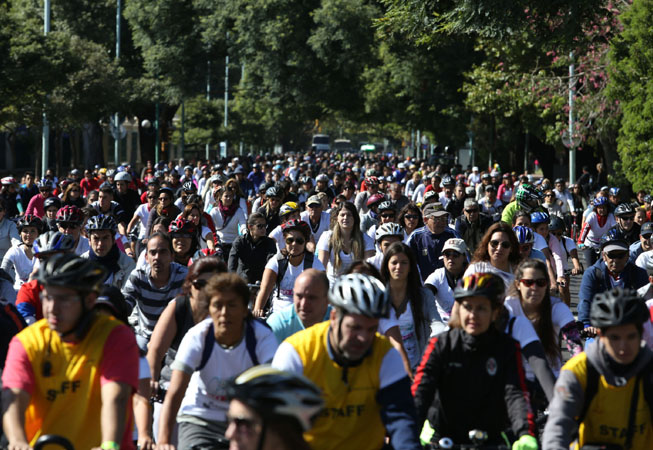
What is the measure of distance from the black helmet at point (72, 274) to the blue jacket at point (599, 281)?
4.49 metres

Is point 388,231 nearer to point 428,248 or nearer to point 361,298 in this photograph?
point 428,248

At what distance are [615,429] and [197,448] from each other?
6.36ft

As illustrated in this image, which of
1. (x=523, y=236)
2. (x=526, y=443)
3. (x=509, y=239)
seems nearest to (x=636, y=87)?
(x=523, y=236)

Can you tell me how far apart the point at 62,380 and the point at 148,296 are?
313 cm

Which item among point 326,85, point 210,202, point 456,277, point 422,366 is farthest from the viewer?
point 326,85

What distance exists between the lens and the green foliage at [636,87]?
67.4 feet

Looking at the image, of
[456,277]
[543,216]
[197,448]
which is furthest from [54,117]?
[197,448]

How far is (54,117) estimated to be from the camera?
1447 inches

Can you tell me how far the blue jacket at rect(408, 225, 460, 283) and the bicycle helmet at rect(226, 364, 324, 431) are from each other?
24.8 feet

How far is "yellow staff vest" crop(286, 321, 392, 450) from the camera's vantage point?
4508 millimetres

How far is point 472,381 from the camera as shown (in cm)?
498

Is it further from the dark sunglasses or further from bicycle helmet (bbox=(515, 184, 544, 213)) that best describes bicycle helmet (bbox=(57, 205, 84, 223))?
bicycle helmet (bbox=(515, 184, 544, 213))

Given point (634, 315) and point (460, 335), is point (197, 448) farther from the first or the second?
point (634, 315)

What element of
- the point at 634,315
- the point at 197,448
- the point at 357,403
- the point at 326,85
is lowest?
the point at 197,448
